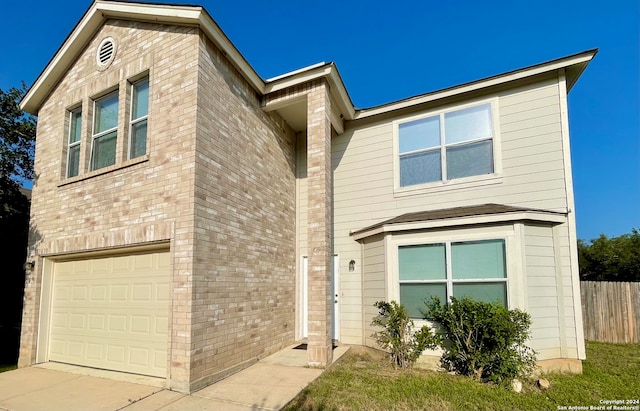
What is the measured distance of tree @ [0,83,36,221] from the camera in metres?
10.7

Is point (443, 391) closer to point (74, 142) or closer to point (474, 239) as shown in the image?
point (474, 239)

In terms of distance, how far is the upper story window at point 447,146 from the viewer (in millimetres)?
7695

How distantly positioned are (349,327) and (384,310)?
152cm

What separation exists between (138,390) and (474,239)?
6262 mm

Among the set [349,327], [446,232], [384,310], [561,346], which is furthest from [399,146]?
[561,346]

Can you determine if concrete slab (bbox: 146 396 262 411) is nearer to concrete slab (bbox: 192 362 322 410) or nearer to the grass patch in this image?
concrete slab (bbox: 192 362 322 410)

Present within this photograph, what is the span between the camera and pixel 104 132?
7480 mm

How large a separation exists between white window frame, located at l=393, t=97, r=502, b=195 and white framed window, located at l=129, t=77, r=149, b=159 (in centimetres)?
556

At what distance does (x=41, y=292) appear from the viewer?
7.64 metres

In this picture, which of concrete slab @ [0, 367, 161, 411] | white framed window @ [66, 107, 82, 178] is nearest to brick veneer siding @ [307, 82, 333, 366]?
concrete slab @ [0, 367, 161, 411]

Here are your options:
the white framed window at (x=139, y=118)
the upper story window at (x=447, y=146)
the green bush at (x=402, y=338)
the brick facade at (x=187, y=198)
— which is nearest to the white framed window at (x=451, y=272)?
the green bush at (x=402, y=338)

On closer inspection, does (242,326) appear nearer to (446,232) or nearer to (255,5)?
(446,232)

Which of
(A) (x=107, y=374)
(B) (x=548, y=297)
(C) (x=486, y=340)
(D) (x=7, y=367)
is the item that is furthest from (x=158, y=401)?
(B) (x=548, y=297)

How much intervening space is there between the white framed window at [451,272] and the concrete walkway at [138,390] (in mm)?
2536
